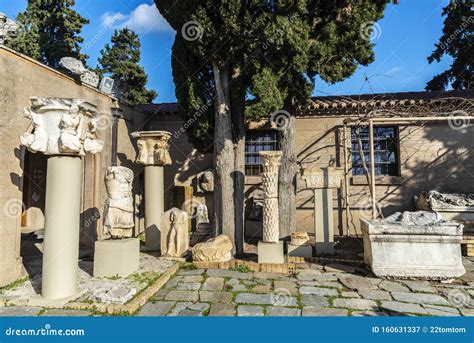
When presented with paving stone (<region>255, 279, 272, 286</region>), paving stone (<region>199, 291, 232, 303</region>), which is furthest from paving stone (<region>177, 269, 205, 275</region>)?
paving stone (<region>255, 279, 272, 286</region>)

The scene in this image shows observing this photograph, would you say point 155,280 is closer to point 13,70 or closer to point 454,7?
point 13,70

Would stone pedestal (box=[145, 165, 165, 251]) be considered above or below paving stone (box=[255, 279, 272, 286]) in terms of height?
above

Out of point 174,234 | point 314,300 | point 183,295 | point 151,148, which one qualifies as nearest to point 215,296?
point 183,295

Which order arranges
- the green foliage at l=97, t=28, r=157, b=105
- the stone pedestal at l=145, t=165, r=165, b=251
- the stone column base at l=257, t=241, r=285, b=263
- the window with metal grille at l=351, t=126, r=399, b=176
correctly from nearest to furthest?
the stone column base at l=257, t=241, r=285, b=263, the stone pedestal at l=145, t=165, r=165, b=251, the window with metal grille at l=351, t=126, r=399, b=176, the green foliage at l=97, t=28, r=157, b=105

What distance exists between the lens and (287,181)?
7.65 m

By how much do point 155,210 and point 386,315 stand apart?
587 centimetres

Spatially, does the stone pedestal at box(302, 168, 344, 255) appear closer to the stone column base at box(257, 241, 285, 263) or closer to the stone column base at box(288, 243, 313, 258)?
the stone column base at box(288, 243, 313, 258)

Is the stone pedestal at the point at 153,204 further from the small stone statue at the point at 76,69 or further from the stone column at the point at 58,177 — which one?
the stone column at the point at 58,177

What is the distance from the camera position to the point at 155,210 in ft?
25.2

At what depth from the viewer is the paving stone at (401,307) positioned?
12.6 ft

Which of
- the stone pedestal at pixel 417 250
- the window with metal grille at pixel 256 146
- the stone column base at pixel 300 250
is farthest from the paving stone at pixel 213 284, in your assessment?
the window with metal grille at pixel 256 146

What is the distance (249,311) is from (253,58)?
206 inches

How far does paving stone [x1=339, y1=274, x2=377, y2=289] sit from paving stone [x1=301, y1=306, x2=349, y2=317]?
43.2 inches

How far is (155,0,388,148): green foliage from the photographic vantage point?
6.06 m
